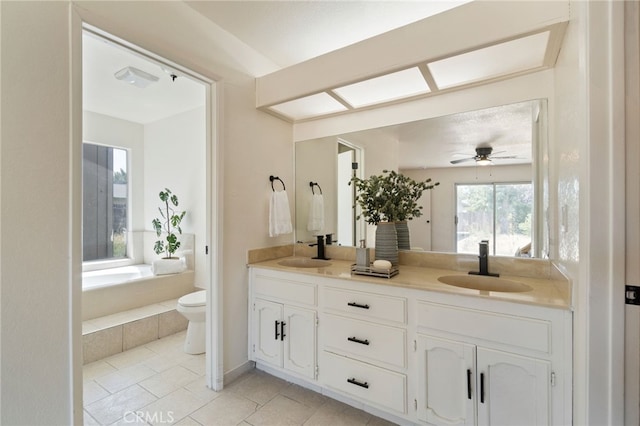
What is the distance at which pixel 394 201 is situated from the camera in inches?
79.4

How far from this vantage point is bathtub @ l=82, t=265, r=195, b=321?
2.63 m

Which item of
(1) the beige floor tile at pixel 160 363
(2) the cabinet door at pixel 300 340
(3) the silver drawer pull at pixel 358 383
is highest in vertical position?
Answer: (2) the cabinet door at pixel 300 340

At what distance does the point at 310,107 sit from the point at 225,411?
223 centimetres

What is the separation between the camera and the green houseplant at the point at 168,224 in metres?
3.43

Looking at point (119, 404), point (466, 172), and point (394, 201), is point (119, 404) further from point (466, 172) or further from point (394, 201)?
point (466, 172)

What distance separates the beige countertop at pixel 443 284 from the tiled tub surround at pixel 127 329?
4.65 ft

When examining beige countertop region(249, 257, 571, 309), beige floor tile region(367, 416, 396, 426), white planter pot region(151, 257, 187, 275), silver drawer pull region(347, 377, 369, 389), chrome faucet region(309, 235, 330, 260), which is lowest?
beige floor tile region(367, 416, 396, 426)

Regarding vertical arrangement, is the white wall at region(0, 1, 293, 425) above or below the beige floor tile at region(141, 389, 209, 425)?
above

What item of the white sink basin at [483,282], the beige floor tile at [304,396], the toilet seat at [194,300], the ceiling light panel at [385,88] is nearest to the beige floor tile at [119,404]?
the toilet seat at [194,300]

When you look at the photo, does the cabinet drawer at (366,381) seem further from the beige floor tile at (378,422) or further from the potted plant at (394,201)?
the potted plant at (394,201)

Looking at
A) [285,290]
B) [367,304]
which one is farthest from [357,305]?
[285,290]

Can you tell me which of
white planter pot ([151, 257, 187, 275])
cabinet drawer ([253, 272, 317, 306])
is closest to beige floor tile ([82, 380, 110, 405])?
cabinet drawer ([253, 272, 317, 306])

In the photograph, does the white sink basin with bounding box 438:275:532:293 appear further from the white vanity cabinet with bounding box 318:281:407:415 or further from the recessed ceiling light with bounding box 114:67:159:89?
the recessed ceiling light with bounding box 114:67:159:89

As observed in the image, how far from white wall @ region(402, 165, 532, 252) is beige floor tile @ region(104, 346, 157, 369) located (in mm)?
2564
